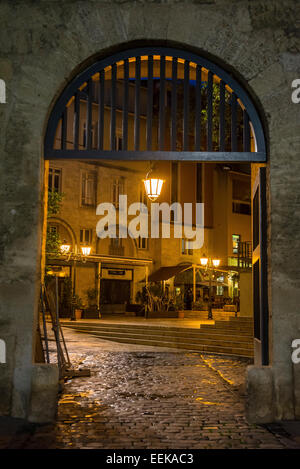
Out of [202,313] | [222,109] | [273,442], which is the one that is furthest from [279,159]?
[202,313]

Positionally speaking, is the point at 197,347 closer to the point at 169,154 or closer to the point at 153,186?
the point at 153,186

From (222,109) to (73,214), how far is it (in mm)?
23400

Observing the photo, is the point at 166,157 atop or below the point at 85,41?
below

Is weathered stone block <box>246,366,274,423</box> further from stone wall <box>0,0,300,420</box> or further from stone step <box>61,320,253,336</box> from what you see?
stone step <box>61,320,253,336</box>

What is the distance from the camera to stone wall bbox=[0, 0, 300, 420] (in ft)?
18.3

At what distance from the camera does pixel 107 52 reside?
19.7 feet

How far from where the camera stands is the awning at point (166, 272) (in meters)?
28.2

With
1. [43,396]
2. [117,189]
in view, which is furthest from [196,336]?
[117,189]

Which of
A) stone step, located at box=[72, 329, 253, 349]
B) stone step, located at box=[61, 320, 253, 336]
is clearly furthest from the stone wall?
stone step, located at box=[61, 320, 253, 336]

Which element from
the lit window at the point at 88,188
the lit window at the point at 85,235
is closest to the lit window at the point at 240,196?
the lit window at the point at 88,188

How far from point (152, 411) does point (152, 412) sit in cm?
6

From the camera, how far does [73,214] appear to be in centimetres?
2891

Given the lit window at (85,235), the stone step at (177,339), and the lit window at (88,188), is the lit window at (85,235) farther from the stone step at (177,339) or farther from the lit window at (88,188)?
the stone step at (177,339)

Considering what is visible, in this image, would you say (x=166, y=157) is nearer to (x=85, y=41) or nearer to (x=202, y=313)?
(x=85, y=41)
